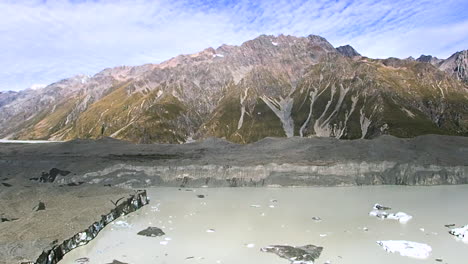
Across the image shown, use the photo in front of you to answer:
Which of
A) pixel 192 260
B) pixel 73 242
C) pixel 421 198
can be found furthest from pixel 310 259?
pixel 421 198

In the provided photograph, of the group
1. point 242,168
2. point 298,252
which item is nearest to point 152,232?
point 298,252

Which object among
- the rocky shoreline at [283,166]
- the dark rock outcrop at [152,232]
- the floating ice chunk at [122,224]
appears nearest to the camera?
the dark rock outcrop at [152,232]

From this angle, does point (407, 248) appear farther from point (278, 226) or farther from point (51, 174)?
point (51, 174)

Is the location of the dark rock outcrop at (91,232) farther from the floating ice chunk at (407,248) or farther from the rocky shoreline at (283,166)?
the floating ice chunk at (407,248)

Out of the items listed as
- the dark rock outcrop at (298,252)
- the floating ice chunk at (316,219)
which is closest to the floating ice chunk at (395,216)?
the floating ice chunk at (316,219)

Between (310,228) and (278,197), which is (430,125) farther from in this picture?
(310,228)
